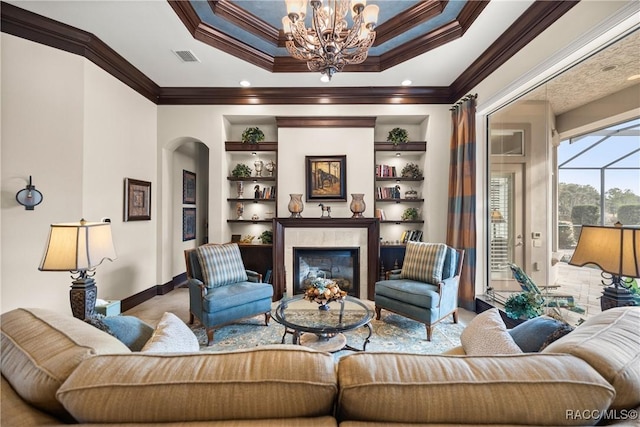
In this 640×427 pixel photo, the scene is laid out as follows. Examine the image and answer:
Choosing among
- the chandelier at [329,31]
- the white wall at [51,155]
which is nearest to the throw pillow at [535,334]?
the chandelier at [329,31]

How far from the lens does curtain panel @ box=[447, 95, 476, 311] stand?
3.65 metres

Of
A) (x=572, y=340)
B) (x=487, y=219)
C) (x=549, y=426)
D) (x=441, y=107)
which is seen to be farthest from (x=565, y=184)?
(x=549, y=426)

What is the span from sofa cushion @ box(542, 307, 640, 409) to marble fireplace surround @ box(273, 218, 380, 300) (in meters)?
3.05

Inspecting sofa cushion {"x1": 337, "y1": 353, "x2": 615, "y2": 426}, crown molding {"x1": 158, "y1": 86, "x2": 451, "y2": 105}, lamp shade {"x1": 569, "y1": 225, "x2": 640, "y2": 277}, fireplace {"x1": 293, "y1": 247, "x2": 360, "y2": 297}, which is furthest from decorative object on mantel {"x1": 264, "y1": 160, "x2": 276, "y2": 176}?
sofa cushion {"x1": 337, "y1": 353, "x2": 615, "y2": 426}

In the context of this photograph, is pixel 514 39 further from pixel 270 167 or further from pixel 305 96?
pixel 270 167

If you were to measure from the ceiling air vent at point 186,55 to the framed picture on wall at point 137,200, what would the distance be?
169 cm

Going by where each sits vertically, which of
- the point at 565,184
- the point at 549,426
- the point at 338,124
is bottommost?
the point at 549,426

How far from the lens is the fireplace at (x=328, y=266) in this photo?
4.16 m

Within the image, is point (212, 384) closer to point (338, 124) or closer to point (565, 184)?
point (565, 184)

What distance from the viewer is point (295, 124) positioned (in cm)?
429

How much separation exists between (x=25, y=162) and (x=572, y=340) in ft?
13.5

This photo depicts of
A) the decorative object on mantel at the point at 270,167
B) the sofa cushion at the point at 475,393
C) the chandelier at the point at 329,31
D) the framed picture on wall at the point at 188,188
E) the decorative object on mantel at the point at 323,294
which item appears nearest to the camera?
the sofa cushion at the point at 475,393

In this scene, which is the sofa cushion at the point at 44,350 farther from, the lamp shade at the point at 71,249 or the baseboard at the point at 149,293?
the baseboard at the point at 149,293

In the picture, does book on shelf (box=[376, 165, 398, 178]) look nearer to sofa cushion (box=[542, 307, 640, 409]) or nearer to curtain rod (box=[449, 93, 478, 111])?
curtain rod (box=[449, 93, 478, 111])
